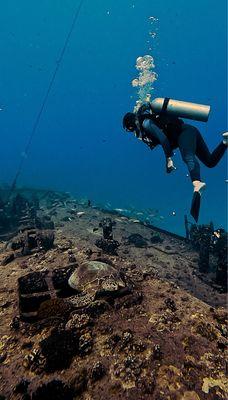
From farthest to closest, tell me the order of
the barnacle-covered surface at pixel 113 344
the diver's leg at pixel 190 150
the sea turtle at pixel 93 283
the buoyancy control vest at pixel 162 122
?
the buoyancy control vest at pixel 162 122 → the diver's leg at pixel 190 150 → the sea turtle at pixel 93 283 → the barnacle-covered surface at pixel 113 344

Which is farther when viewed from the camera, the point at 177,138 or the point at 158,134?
the point at 177,138

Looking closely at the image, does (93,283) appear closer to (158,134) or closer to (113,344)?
(113,344)

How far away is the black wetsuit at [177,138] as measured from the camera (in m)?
7.83

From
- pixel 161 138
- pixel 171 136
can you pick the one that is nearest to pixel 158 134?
pixel 161 138

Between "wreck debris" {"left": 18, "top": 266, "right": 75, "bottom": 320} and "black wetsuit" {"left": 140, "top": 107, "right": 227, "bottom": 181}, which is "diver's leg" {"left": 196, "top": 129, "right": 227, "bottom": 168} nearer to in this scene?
"black wetsuit" {"left": 140, "top": 107, "right": 227, "bottom": 181}

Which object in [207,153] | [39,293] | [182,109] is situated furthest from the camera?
[207,153]

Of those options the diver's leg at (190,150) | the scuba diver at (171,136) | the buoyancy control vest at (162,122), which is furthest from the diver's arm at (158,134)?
the diver's leg at (190,150)

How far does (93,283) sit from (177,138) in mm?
4261

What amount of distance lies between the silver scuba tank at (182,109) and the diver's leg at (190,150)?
36cm

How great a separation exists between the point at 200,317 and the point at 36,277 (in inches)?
146

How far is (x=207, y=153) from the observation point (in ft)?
28.7

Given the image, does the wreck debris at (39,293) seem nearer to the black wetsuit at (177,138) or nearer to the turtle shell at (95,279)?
the turtle shell at (95,279)

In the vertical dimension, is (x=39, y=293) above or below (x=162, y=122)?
below

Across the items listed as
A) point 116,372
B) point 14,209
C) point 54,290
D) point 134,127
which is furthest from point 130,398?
point 14,209
